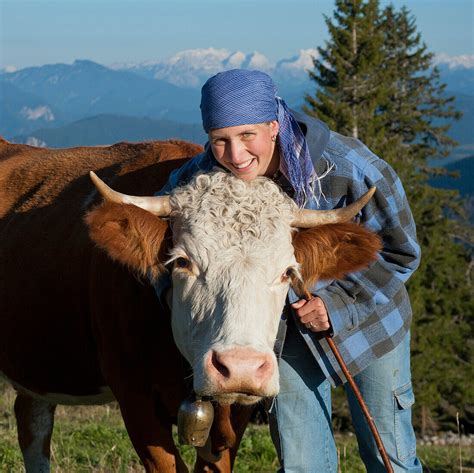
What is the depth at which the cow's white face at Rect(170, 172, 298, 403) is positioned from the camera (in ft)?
12.1

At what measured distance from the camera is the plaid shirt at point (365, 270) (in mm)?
4289

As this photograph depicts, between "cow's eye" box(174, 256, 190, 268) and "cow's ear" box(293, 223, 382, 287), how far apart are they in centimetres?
53

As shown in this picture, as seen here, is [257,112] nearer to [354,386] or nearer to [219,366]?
[219,366]

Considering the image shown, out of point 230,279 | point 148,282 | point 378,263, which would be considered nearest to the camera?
point 230,279

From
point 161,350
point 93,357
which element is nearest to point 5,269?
point 93,357

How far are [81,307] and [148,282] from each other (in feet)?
3.03

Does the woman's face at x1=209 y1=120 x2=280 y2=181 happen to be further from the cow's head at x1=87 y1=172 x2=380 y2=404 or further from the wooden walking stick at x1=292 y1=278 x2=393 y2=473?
the wooden walking stick at x1=292 y1=278 x2=393 y2=473

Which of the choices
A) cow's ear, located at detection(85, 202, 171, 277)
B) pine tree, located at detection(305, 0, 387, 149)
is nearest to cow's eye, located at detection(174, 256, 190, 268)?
cow's ear, located at detection(85, 202, 171, 277)

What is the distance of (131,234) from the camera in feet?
13.7

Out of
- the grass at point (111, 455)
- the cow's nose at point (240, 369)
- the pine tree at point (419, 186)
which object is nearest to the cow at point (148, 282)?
the cow's nose at point (240, 369)

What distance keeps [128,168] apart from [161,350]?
1.32 meters

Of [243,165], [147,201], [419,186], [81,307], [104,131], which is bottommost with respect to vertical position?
[104,131]

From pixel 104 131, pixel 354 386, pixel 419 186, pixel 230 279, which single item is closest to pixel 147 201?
pixel 230 279

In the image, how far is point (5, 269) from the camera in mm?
6184
